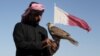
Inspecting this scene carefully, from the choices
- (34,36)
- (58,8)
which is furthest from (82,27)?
(34,36)

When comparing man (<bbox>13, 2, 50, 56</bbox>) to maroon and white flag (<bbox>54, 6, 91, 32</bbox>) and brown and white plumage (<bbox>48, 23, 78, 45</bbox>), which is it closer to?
brown and white plumage (<bbox>48, 23, 78, 45</bbox>)

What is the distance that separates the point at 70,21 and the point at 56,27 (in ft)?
4.22

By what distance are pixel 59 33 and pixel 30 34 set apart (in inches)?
33.0

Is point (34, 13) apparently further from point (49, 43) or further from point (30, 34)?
point (49, 43)

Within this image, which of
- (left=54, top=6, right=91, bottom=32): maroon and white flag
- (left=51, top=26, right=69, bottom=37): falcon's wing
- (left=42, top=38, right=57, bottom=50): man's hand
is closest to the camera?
(left=42, top=38, right=57, bottom=50): man's hand

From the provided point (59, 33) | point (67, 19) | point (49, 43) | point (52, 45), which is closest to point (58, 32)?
point (59, 33)

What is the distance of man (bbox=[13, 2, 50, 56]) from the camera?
A: 8258 millimetres

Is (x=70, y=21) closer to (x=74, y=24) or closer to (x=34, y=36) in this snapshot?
(x=74, y=24)

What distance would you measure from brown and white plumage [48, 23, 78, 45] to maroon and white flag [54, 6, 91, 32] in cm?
65

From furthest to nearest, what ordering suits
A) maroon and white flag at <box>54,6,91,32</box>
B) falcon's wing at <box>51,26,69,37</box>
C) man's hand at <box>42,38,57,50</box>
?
maroon and white flag at <box>54,6,91,32</box> → falcon's wing at <box>51,26,69,37</box> → man's hand at <box>42,38,57,50</box>

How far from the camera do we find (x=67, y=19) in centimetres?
1016

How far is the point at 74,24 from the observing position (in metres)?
10.3

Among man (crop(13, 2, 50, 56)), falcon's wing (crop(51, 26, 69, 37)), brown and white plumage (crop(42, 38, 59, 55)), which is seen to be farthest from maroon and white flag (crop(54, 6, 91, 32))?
brown and white plumage (crop(42, 38, 59, 55))

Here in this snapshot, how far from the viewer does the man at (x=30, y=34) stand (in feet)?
27.1
